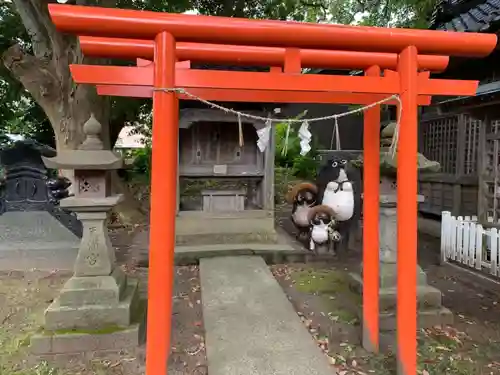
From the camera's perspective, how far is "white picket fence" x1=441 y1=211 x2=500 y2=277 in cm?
625

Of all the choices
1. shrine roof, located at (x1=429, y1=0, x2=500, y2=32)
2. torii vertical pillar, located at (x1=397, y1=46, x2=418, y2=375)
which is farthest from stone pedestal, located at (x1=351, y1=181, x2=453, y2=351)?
shrine roof, located at (x1=429, y1=0, x2=500, y2=32)

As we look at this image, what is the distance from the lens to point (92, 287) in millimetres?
4387

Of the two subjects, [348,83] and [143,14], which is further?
[348,83]

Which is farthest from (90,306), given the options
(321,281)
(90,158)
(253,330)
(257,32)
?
(321,281)

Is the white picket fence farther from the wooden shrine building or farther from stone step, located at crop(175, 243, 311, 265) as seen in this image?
stone step, located at crop(175, 243, 311, 265)

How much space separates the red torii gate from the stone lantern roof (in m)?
1.34

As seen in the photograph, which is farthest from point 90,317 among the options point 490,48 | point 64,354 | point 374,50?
point 490,48

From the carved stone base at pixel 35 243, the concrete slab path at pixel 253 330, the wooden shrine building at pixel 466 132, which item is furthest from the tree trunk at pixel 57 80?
the wooden shrine building at pixel 466 132

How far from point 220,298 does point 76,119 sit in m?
6.60

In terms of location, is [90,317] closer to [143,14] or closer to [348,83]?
[143,14]

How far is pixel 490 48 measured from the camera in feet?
10.8

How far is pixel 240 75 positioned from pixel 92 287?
2928 mm

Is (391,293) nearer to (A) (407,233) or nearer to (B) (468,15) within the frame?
(A) (407,233)

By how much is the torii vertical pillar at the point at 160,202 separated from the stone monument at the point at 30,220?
16.2 feet
